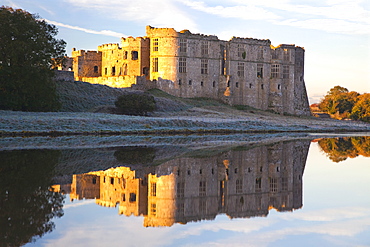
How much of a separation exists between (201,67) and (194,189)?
157 feet

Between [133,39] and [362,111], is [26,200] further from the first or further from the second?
[362,111]

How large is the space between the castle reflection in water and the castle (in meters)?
40.3

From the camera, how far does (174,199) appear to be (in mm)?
11242

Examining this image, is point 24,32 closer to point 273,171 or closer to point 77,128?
point 77,128

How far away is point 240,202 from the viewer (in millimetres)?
11078

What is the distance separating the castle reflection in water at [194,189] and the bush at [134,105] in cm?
2681

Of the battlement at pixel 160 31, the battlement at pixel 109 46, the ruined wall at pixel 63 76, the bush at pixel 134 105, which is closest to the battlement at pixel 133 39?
the battlement at pixel 160 31

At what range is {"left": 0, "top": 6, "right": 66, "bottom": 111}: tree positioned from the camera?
3806 centimetres

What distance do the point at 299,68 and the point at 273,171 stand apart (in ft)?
179

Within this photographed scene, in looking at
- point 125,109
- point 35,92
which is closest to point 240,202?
point 35,92

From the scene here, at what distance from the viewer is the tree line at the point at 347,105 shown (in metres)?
80.4

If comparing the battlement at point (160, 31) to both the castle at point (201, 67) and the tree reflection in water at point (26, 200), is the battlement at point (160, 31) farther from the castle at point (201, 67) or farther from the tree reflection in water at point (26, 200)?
the tree reflection in water at point (26, 200)

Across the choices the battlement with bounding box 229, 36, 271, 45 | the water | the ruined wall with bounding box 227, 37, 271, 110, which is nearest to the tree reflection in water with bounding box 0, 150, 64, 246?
the water

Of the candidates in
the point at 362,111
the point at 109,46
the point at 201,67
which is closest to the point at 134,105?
the point at 201,67
